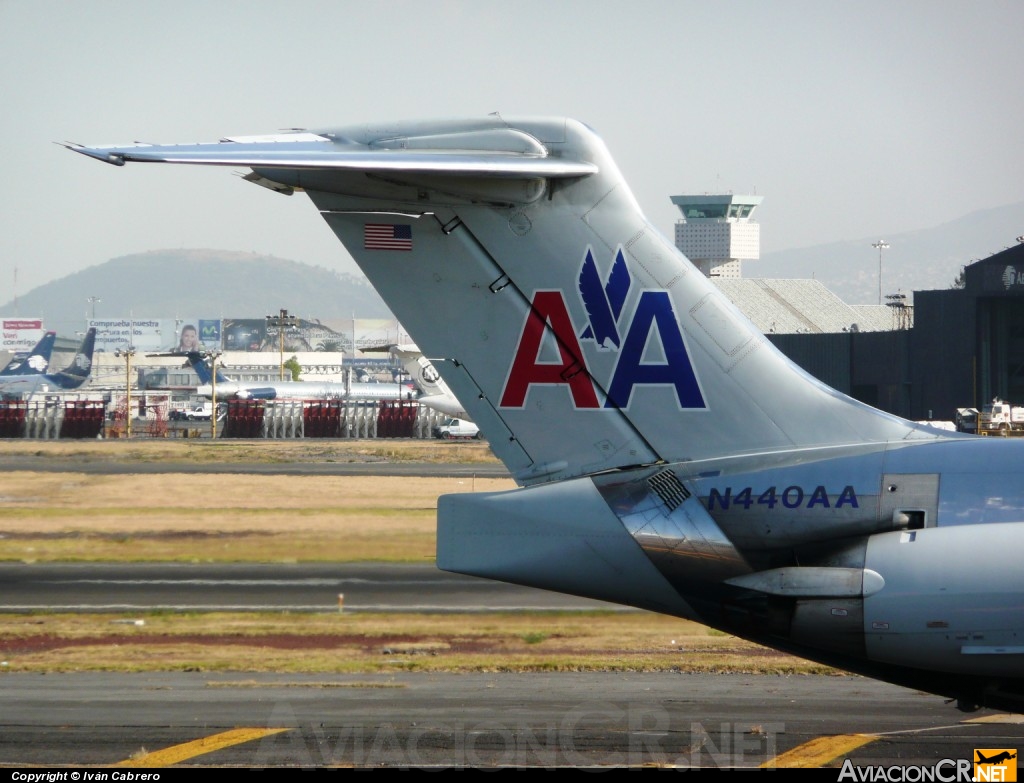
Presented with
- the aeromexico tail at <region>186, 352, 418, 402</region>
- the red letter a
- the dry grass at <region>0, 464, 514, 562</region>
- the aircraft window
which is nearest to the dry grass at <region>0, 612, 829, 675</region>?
the dry grass at <region>0, 464, 514, 562</region>

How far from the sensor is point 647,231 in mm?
9484

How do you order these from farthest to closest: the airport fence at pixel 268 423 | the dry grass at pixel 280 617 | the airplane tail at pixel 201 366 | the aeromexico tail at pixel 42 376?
the aeromexico tail at pixel 42 376 < the airplane tail at pixel 201 366 < the airport fence at pixel 268 423 < the dry grass at pixel 280 617

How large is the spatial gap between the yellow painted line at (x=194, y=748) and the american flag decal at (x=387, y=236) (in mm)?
5161

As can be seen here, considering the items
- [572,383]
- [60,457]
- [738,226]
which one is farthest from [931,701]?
[738,226]

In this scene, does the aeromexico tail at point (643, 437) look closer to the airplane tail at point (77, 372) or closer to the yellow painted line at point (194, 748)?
the yellow painted line at point (194, 748)

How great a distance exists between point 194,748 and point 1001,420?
52.8 m

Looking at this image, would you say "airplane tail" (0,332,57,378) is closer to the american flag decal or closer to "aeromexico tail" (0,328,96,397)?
"aeromexico tail" (0,328,96,397)

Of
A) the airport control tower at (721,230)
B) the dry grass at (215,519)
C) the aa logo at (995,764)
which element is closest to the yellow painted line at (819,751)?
the aa logo at (995,764)

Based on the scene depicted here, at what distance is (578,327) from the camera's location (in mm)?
9492

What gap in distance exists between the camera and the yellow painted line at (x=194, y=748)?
10656 millimetres

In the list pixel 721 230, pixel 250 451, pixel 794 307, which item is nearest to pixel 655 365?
pixel 250 451

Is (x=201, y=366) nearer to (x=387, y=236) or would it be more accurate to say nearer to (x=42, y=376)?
(x=42, y=376)

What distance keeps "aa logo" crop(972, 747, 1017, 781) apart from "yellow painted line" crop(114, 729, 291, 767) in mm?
6664

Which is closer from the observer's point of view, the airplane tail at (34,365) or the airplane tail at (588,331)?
the airplane tail at (588,331)
